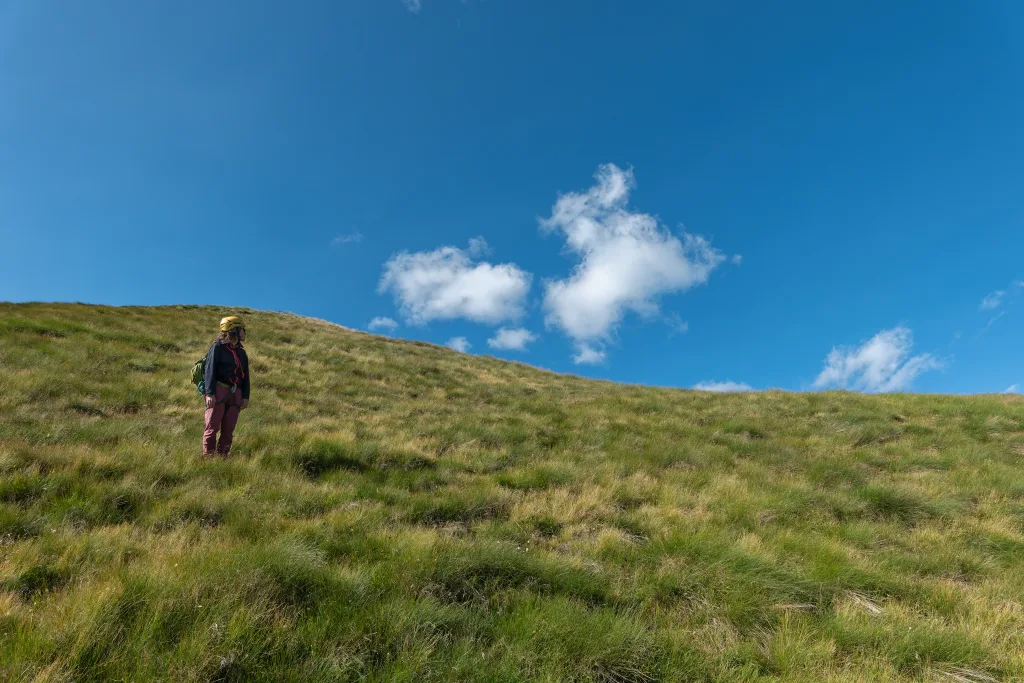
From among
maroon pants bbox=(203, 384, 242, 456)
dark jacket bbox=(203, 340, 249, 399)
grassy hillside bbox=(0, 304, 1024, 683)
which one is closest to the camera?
grassy hillside bbox=(0, 304, 1024, 683)

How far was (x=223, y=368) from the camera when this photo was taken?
8.59m

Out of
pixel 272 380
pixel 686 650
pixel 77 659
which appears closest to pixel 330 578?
pixel 77 659

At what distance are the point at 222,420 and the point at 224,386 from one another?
61 cm

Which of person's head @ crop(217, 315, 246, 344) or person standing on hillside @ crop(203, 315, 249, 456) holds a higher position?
person's head @ crop(217, 315, 246, 344)

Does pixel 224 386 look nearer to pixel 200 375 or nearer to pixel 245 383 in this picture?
pixel 245 383

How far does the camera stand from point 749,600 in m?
4.36

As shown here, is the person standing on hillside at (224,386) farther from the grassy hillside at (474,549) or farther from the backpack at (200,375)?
the grassy hillside at (474,549)

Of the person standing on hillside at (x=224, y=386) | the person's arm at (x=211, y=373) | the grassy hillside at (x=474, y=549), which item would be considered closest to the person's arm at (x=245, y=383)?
the person standing on hillside at (x=224, y=386)

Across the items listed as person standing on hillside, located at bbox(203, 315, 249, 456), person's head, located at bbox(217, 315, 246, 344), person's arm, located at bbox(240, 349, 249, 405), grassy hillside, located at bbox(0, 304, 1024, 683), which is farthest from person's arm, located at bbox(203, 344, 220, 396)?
grassy hillside, located at bbox(0, 304, 1024, 683)

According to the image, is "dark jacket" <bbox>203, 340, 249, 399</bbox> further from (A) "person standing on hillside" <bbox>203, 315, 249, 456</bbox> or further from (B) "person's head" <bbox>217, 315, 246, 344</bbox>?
(B) "person's head" <bbox>217, 315, 246, 344</bbox>

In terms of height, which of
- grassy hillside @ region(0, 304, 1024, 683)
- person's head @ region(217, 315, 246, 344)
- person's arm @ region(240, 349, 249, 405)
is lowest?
grassy hillside @ region(0, 304, 1024, 683)

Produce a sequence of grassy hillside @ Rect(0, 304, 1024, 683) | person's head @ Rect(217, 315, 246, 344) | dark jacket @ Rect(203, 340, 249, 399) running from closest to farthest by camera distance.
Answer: grassy hillside @ Rect(0, 304, 1024, 683) < dark jacket @ Rect(203, 340, 249, 399) < person's head @ Rect(217, 315, 246, 344)

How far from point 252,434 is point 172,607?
261 inches

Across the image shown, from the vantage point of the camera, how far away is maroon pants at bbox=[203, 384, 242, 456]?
8.12m
